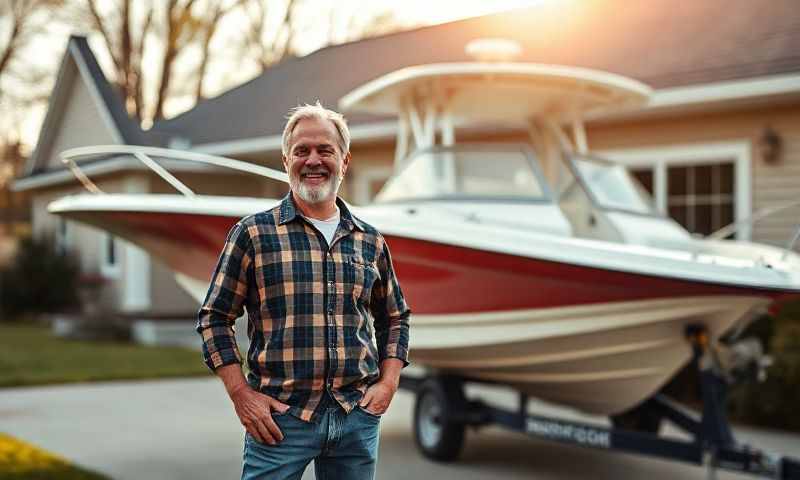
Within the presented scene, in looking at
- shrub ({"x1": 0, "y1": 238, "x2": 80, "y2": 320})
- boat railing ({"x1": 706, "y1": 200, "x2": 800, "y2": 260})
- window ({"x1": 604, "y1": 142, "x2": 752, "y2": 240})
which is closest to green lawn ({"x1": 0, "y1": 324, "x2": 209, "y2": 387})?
shrub ({"x1": 0, "y1": 238, "x2": 80, "y2": 320})

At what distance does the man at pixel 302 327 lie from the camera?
270cm

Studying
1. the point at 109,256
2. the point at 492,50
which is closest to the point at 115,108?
the point at 109,256

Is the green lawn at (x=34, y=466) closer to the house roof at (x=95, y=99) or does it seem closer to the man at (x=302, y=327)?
the man at (x=302, y=327)

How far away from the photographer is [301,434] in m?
2.71

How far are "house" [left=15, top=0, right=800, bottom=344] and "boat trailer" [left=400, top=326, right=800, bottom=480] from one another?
3.65 m

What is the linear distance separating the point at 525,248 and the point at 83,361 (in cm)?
805

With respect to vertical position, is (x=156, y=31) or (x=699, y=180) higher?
(x=156, y=31)

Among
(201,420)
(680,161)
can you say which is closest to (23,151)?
(201,420)

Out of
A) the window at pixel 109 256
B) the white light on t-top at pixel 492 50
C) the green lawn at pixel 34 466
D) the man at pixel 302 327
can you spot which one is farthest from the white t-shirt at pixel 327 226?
the window at pixel 109 256

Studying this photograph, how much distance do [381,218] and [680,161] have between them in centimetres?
488

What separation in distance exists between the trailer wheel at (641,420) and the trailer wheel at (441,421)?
103 centimetres

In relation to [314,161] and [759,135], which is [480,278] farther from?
[759,135]

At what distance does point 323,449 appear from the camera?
2.76 m

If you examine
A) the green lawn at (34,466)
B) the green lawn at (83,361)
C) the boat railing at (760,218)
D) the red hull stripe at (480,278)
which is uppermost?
the boat railing at (760,218)
